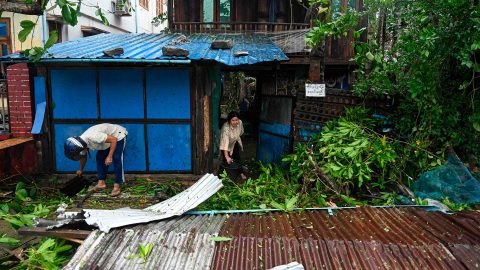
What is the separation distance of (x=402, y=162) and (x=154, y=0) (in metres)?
20.8

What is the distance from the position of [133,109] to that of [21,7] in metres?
3.94

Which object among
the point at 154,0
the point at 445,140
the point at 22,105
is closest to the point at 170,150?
the point at 22,105

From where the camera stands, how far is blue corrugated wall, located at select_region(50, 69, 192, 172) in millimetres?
7500

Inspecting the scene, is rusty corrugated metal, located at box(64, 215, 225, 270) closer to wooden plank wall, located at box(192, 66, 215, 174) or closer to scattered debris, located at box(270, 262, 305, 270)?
scattered debris, located at box(270, 262, 305, 270)

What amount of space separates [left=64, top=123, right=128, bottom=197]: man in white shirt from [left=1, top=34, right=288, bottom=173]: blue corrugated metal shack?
2.49 feet

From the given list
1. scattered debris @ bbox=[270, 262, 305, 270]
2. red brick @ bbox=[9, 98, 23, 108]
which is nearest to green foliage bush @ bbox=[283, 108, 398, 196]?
scattered debris @ bbox=[270, 262, 305, 270]

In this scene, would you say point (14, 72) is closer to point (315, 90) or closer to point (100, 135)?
point (100, 135)

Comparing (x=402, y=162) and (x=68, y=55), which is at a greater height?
(x=68, y=55)

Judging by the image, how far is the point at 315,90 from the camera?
24.6ft

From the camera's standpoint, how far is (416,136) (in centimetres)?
631

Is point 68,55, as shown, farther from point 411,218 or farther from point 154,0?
point 154,0

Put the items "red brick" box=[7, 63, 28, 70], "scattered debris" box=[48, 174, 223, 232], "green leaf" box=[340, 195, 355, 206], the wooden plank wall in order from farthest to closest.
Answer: the wooden plank wall → "red brick" box=[7, 63, 28, 70] → "green leaf" box=[340, 195, 355, 206] → "scattered debris" box=[48, 174, 223, 232]

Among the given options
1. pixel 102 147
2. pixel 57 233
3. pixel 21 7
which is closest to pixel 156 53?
pixel 102 147

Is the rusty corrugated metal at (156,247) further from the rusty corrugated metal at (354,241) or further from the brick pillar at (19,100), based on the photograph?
the brick pillar at (19,100)
